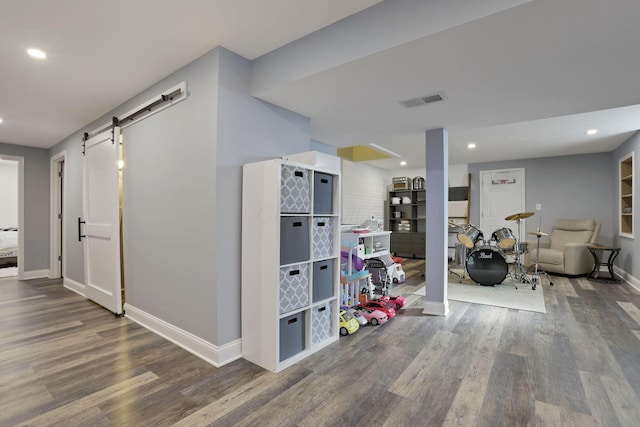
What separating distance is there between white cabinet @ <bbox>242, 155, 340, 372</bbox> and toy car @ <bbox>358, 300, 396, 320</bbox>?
890 mm

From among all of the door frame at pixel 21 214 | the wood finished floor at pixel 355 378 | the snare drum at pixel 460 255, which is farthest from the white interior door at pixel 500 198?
the door frame at pixel 21 214

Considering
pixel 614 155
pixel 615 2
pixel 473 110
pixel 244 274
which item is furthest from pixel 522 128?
pixel 244 274

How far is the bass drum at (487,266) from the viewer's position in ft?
15.3

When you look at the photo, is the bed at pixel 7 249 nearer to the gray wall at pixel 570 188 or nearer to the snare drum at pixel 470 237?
the snare drum at pixel 470 237

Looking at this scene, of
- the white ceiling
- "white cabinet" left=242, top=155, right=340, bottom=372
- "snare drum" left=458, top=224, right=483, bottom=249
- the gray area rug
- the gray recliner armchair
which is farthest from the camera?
the gray recliner armchair

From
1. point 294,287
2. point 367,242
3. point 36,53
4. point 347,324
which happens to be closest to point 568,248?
point 367,242

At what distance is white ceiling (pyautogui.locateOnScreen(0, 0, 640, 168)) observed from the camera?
5.32 ft

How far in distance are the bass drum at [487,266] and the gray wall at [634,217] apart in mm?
1863

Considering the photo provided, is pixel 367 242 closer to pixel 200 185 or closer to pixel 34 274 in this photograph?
pixel 200 185

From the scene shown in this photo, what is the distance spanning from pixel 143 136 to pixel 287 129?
140 cm

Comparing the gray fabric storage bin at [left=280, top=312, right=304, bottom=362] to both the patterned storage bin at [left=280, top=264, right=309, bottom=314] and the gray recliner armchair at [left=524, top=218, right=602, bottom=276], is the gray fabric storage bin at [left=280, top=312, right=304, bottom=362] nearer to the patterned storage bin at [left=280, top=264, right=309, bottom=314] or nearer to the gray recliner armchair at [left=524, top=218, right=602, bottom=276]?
the patterned storage bin at [left=280, top=264, right=309, bottom=314]

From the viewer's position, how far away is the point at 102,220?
350cm

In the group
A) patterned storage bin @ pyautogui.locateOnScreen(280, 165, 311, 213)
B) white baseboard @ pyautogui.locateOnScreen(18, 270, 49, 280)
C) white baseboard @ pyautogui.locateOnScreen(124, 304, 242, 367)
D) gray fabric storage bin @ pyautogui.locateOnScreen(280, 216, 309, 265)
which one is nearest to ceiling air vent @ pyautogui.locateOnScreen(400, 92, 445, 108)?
patterned storage bin @ pyautogui.locateOnScreen(280, 165, 311, 213)

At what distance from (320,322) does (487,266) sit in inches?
130
